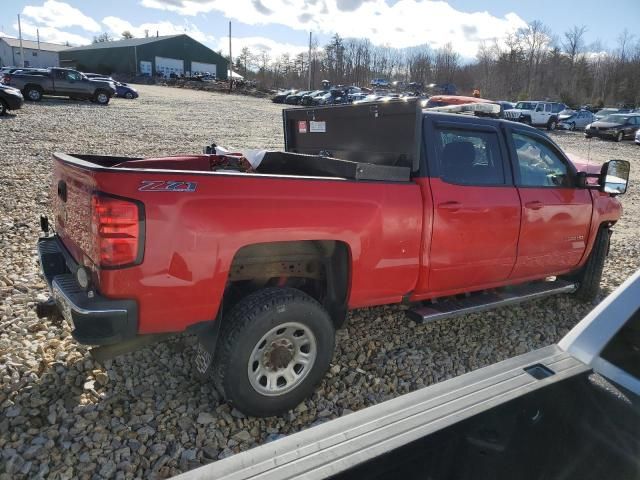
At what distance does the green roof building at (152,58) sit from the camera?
76.5 metres

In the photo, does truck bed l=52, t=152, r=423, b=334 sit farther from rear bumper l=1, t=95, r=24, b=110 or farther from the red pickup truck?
rear bumper l=1, t=95, r=24, b=110

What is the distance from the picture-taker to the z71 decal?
245 centimetres

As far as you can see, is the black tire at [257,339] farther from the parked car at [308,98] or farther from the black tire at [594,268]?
the parked car at [308,98]

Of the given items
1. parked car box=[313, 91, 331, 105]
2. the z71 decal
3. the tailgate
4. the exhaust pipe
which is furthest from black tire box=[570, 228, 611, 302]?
parked car box=[313, 91, 331, 105]

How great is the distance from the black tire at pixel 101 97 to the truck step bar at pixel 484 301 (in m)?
27.5

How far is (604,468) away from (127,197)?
228 cm

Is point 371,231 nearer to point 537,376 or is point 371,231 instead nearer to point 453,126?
point 453,126

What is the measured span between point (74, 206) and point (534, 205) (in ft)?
11.5

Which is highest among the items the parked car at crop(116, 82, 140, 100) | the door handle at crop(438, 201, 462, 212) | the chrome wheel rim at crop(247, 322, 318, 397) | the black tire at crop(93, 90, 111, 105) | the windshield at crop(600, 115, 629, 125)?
the parked car at crop(116, 82, 140, 100)

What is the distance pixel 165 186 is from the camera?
2477 mm

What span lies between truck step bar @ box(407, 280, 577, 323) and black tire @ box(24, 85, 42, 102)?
27.0 meters

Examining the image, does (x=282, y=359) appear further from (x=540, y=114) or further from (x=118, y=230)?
(x=540, y=114)

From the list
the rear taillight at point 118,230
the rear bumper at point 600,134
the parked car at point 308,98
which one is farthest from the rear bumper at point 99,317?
the parked car at point 308,98

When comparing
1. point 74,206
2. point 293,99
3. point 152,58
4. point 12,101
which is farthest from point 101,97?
point 152,58
